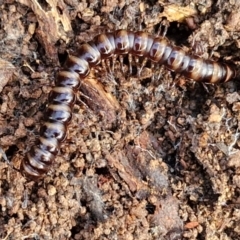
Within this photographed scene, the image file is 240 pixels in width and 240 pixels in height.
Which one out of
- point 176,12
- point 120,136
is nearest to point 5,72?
point 120,136

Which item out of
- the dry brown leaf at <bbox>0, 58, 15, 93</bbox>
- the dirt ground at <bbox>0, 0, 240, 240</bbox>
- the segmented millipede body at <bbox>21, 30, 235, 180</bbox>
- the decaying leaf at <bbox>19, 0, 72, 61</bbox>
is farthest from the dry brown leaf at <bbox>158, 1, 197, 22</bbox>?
the dry brown leaf at <bbox>0, 58, 15, 93</bbox>

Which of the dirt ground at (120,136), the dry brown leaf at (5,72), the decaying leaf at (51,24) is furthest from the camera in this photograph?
the decaying leaf at (51,24)

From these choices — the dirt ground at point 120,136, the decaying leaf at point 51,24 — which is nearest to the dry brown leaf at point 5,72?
the dirt ground at point 120,136

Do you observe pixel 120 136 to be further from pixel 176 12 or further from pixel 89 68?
pixel 176 12

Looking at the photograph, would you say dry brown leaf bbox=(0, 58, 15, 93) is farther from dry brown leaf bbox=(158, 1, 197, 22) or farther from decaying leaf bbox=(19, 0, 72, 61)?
dry brown leaf bbox=(158, 1, 197, 22)

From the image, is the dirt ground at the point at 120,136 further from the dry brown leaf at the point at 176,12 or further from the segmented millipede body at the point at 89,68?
the segmented millipede body at the point at 89,68

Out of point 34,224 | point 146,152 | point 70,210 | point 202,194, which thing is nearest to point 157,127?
point 146,152
